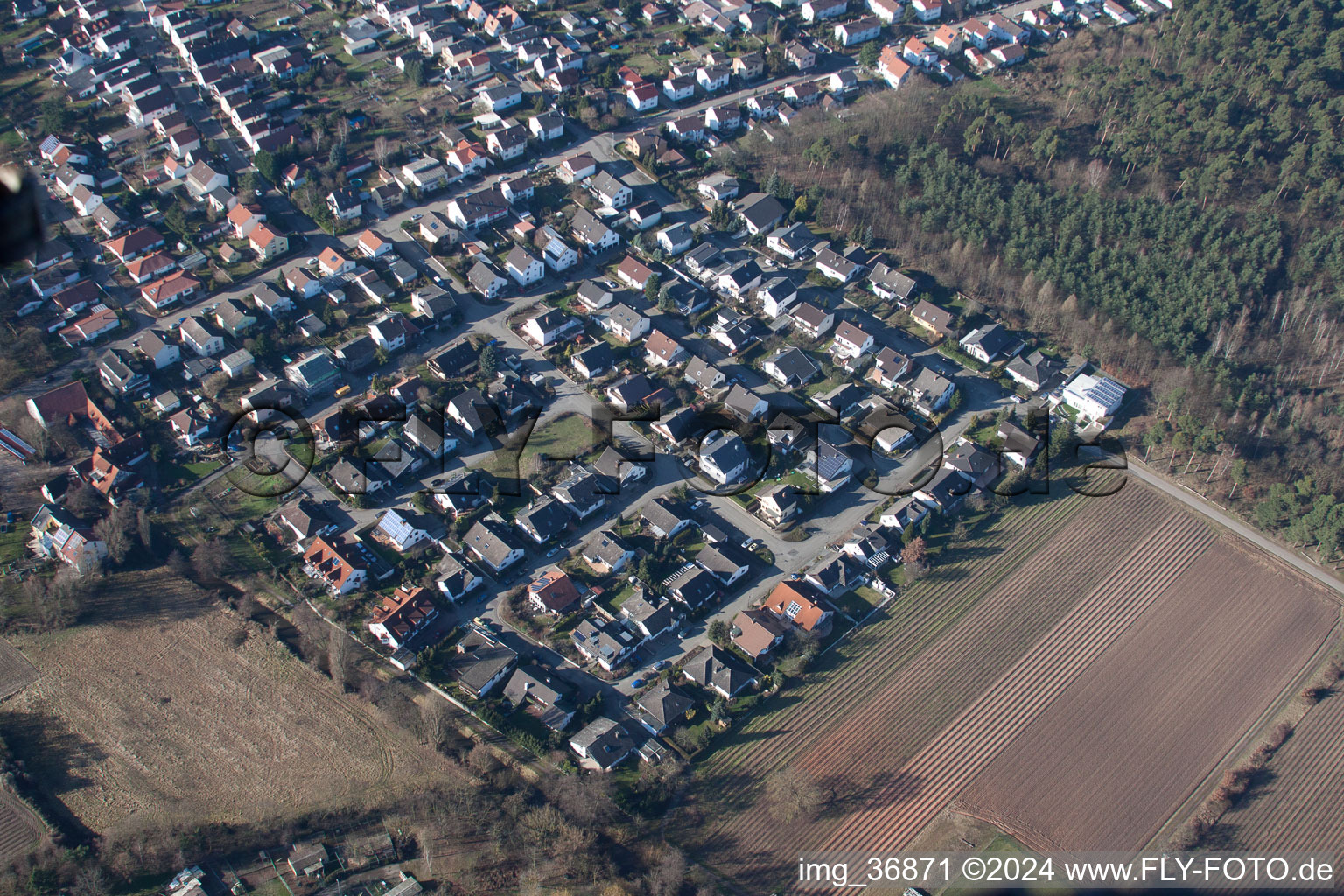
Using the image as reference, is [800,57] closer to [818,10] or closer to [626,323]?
[818,10]

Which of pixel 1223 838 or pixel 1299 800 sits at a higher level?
pixel 1223 838

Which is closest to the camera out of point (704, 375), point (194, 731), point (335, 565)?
Answer: point (194, 731)

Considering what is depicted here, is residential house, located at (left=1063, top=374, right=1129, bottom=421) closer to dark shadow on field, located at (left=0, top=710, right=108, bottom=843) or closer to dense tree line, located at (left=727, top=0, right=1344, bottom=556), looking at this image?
dense tree line, located at (left=727, top=0, right=1344, bottom=556)

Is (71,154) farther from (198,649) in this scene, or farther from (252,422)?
(198,649)

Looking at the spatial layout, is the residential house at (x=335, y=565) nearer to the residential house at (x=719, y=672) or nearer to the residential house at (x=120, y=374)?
the residential house at (x=719, y=672)

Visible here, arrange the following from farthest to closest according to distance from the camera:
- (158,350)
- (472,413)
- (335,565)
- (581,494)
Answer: (158,350)
(472,413)
(581,494)
(335,565)

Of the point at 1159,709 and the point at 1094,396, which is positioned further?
the point at 1094,396

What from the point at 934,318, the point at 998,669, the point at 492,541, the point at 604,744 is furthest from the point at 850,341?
the point at 604,744
